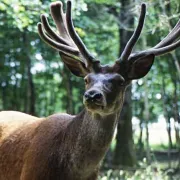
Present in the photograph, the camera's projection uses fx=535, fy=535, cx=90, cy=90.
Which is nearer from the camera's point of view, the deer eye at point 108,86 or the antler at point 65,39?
the deer eye at point 108,86

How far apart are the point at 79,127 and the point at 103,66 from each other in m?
0.56

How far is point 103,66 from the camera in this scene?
4.50 metres

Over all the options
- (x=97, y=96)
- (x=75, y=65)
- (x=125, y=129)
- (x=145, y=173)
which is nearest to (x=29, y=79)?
(x=125, y=129)

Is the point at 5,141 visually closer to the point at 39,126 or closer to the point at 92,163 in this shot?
the point at 39,126

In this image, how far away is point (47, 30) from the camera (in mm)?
5047

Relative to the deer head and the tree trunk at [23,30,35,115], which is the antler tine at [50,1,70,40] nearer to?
the deer head

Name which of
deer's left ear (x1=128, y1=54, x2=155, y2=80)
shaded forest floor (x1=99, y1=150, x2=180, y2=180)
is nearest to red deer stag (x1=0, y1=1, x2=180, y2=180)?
deer's left ear (x1=128, y1=54, x2=155, y2=80)

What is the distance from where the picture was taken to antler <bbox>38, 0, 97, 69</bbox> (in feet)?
15.2

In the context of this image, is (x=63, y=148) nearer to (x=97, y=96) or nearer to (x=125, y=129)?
(x=97, y=96)

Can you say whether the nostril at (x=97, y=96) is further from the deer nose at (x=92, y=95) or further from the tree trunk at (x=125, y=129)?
the tree trunk at (x=125, y=129)

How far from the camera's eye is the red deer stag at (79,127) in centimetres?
433

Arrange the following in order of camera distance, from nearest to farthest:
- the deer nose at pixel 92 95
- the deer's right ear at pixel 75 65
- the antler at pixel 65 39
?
1. the deer nose at pixel 92 95
2. the antler at pixel 65 39
3. the deer's right ear at pixel 75 65

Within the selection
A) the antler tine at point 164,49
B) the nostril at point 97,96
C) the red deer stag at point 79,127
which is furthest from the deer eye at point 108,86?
the antler tine at point 164,49

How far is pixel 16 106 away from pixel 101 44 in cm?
375
